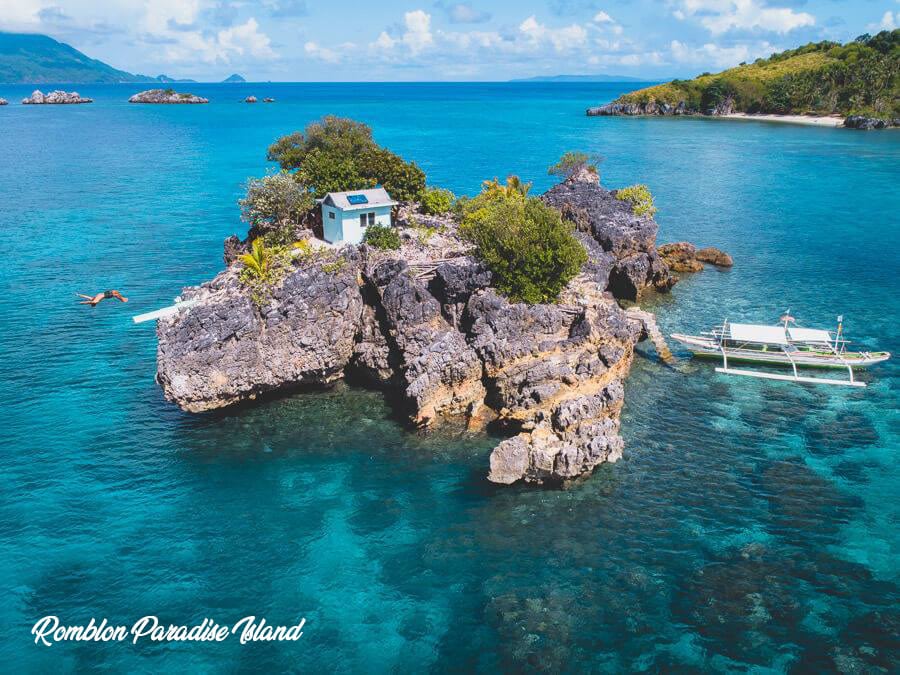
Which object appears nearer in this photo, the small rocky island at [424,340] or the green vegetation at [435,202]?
the small rocky island at [424,340]

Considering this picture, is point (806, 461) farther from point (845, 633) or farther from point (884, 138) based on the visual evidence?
point (884, 138)

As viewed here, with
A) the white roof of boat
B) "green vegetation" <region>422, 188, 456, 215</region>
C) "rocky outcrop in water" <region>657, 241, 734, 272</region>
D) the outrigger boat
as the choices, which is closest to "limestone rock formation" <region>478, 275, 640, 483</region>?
the outrigger boat

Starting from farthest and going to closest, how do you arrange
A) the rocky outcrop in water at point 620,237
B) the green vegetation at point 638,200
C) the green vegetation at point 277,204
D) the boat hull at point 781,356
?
the green vegetation at point 638,200 → the rocky outcrop in water at point 620,237 → the green vegetation at point 277,204 → the boat hull at point 781,356

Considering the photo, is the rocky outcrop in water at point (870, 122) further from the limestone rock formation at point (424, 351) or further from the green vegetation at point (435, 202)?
the limestone rock formation at point (424, 351)

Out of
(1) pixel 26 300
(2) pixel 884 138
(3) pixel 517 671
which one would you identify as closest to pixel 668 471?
(3) pixel 517 671

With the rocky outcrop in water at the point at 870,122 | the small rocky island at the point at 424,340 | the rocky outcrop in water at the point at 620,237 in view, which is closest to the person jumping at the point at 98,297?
the small rocky island at the point at 424,340

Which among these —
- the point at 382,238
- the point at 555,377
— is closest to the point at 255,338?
the point at 382,238

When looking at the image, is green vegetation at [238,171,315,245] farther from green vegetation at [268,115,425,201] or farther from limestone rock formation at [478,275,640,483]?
limestone rock formation at [478,275,640,483]
